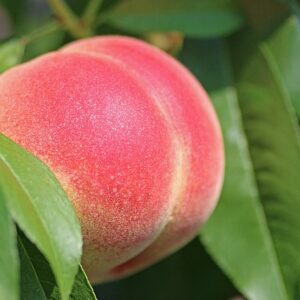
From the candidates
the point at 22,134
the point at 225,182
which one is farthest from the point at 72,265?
the point at 225,182

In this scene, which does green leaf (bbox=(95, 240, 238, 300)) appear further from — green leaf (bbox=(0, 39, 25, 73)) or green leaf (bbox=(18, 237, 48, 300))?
green leaf (bbox=(18, 237, 48, 300))

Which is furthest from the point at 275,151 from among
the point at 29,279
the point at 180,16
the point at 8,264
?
the point at 8,264

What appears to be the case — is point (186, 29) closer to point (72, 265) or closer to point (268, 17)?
point (268, 17)

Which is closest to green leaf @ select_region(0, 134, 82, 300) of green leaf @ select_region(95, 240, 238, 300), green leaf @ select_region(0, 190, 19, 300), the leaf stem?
green leaf @ select_region(0, 190, 19, 300)

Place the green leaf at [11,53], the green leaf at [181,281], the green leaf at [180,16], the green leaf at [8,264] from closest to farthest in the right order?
1. the green leaf at [8,264]
2. the green leaf at [11,53]
3. the green leaf at [180,16]
4. the green leaf at [181,281]

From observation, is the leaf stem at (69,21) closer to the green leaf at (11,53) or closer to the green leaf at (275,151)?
the green leaf at (11,53)

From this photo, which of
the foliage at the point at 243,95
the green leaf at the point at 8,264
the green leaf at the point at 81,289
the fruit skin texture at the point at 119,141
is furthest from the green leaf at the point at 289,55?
the green leaf at the point at 8,264
